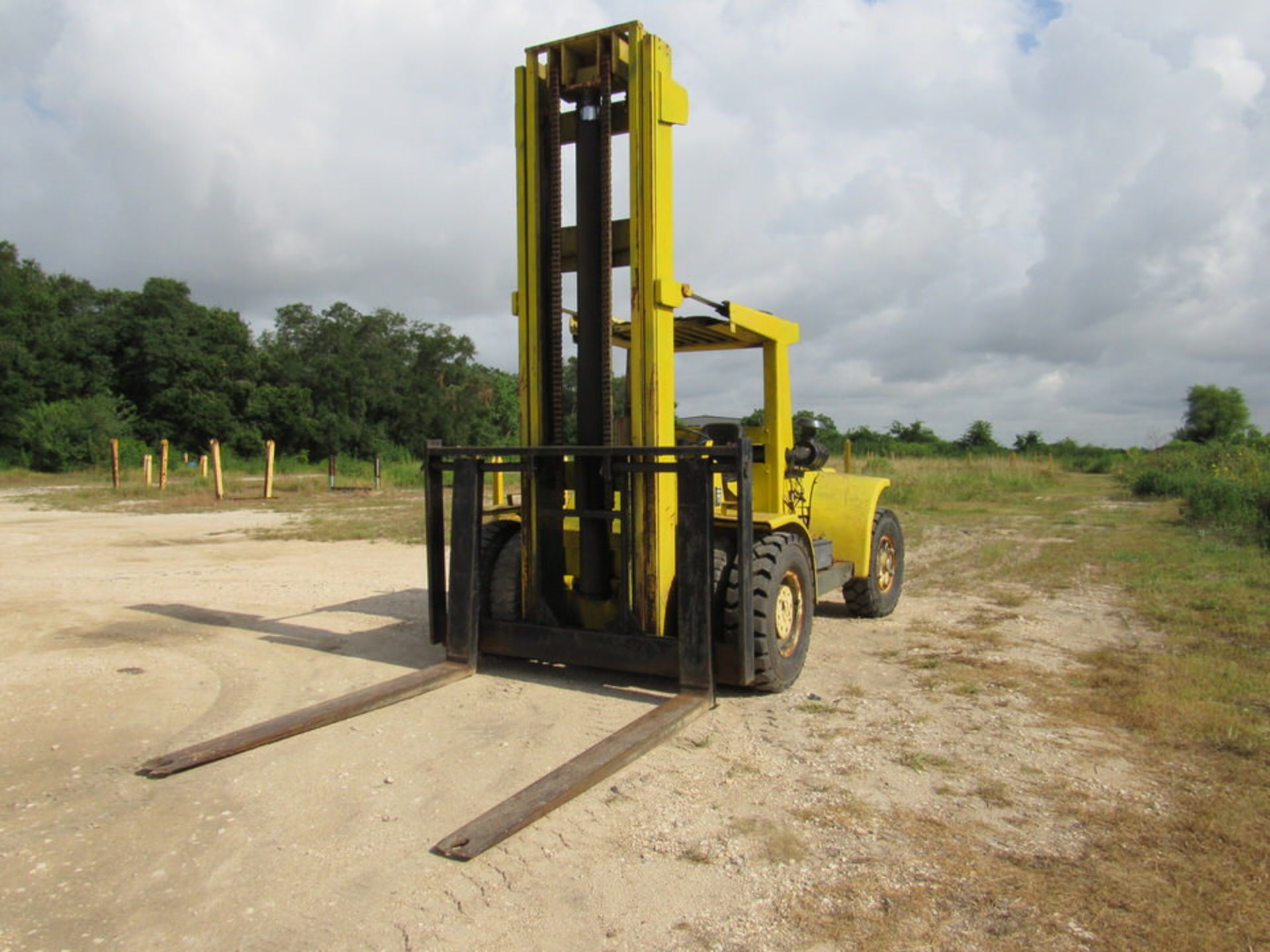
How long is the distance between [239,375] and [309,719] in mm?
57629

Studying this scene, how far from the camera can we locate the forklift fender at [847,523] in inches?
332

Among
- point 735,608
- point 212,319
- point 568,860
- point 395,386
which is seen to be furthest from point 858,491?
point 212,319

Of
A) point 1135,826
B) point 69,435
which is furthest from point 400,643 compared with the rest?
point 69,435

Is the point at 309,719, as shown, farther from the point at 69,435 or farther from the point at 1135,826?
the point at 69,435

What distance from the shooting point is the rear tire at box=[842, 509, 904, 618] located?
888cm

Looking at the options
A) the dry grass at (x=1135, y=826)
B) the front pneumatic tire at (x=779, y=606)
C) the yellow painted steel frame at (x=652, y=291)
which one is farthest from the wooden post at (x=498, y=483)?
the dry grass at (x=1135, y=826)

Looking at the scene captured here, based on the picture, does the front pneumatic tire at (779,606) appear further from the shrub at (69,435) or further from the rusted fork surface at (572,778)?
the shrub at (69,435)

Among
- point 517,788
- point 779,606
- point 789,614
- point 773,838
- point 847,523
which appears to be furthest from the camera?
point 847,523

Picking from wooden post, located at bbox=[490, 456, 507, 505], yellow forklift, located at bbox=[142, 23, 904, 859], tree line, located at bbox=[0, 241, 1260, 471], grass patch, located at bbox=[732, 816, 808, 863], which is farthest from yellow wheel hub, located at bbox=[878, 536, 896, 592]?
tree line, located at bbox=[0, 241, 1260, 471]

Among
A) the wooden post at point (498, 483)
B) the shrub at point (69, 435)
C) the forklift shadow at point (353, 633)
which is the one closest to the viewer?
the wooden post at point (498, 483)

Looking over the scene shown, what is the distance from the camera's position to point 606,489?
6.08 meters

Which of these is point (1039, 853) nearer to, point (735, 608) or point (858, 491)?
point (735, 608)

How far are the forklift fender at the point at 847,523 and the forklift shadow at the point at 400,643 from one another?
2789 millimetres

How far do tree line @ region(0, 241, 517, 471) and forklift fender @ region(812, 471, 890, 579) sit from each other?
46.5 metres
